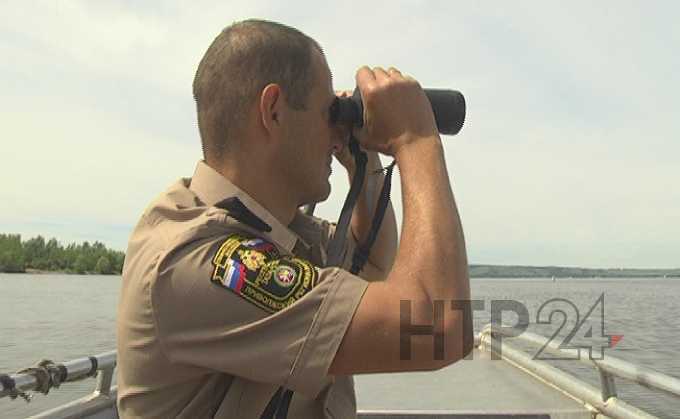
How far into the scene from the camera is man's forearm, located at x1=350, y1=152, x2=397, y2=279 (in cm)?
193

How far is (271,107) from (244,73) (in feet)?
0.31

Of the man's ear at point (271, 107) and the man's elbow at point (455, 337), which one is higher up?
the man's ear at point (271, 107)

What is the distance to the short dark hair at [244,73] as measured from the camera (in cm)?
144

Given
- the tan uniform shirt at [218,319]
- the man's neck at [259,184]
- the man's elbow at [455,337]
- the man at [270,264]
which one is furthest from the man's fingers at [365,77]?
the man's elbow at [455,337]

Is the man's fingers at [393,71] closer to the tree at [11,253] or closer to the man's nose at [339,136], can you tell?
the man's nose at [339,136]

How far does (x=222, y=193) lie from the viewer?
56.3 inches

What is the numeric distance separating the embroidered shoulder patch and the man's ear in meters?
0.28

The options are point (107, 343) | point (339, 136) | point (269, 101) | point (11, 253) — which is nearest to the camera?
point (269, 101)

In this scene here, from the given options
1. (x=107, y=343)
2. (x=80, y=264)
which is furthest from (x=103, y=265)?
(x=107, y=343)

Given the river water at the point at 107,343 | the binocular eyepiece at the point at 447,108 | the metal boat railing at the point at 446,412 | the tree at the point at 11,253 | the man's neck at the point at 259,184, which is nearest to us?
the man's neck at the point at 259,184

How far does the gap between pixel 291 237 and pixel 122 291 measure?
0.38m

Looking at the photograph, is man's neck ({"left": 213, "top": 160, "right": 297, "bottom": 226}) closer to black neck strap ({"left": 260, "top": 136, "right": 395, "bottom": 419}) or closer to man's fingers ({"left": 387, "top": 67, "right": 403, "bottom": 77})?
black neck strap ({"left": 260, "top": 136, "right": 395, "bottom": 419})

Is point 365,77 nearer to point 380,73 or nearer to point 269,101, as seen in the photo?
point 380,73

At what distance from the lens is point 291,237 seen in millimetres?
1528
